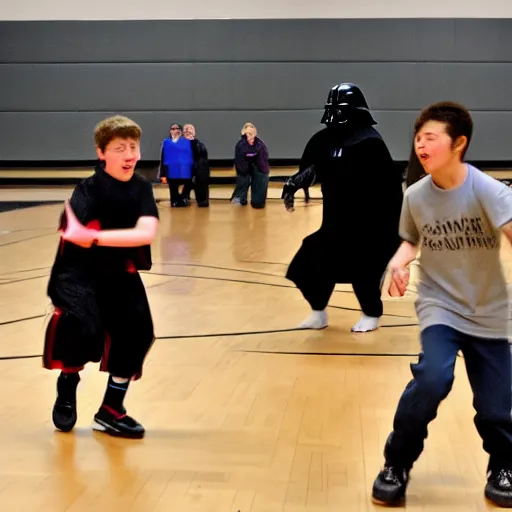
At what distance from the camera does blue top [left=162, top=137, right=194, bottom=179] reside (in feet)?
51.3

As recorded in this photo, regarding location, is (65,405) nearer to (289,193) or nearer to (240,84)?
(289,193)

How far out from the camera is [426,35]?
1944 cm

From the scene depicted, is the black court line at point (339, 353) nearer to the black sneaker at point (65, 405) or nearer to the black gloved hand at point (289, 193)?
the black gloved hand at point (289, 193)

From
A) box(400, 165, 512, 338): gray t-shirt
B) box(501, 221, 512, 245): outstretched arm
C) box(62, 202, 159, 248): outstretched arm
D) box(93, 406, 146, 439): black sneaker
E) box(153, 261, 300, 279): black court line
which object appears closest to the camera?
box(501, 221, 512, 245): outstretched arm

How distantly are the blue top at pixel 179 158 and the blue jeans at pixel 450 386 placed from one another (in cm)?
1290

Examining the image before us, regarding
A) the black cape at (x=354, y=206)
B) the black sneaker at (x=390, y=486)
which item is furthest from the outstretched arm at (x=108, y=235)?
the black cape at (x=354, y=206)

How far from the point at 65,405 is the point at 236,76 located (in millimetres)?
16630

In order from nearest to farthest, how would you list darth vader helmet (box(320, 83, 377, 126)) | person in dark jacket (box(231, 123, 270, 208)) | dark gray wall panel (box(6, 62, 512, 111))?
1. darth vader helmet (box(320, 83, 377, 126))
2. person in dark jacket (box(231, 123, 270, 208))
3. dark gray wall panel (box(6, 62, 512, 111))

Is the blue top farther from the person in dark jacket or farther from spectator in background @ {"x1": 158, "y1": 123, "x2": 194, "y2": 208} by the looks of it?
the person in dark jacket

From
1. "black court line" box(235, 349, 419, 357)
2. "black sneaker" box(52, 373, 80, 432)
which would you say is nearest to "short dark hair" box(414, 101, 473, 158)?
"black sneaker" box(52, 373, 80, 432)

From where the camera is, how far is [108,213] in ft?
12.0

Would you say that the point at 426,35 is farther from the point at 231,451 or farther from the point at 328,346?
the point at 231,451

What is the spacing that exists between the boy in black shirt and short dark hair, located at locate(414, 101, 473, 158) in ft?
4.07

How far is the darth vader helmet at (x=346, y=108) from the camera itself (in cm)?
593
